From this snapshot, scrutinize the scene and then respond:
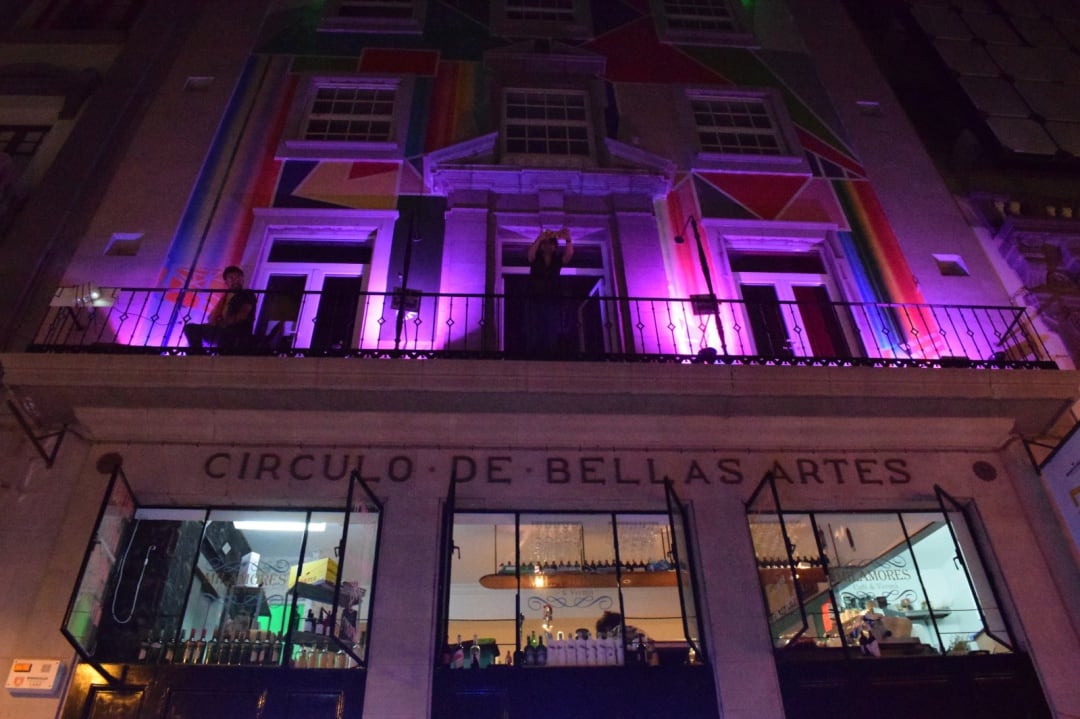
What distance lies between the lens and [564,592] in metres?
8.30

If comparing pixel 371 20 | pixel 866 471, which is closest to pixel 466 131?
pixel 371 20

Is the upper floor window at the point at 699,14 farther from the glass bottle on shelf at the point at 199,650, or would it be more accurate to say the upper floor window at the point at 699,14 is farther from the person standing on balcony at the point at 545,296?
the glass bottle on shelf at the point at 199,650

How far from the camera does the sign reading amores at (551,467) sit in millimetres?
8539

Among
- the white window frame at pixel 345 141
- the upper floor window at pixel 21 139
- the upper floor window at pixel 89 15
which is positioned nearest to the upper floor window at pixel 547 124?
the white window frame at pixel 345 141

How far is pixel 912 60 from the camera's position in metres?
15.1

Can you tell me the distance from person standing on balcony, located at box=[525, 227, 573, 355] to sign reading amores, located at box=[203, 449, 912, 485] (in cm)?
147

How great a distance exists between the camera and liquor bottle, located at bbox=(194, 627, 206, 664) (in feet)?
25.0

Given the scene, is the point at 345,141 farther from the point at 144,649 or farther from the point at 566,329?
the point at 144,649

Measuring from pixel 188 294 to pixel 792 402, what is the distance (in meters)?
7.46

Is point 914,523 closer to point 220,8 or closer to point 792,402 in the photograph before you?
point 792,402

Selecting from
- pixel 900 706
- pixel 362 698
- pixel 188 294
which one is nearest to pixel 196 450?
pixel 188 294

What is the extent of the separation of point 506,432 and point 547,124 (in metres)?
5.95

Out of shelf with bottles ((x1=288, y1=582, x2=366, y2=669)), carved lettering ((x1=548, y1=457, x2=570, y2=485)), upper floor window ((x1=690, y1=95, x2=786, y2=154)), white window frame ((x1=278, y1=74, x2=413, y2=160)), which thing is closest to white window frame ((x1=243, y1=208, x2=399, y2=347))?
white window frame ((x1=278, y1=74, x2=413, y2=160))

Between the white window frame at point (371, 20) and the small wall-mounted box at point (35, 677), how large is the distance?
11.2 meters
